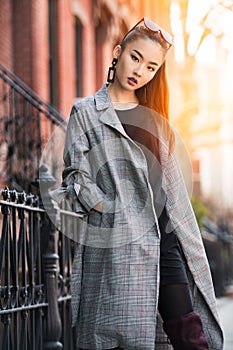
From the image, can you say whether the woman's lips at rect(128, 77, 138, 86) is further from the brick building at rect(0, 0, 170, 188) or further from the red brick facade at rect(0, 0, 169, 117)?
the red brick facade at rect(0, 0, 169, 117)

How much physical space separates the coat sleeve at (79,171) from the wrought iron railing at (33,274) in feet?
2.23

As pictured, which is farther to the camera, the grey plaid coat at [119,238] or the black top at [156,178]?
the black top at [156,178]

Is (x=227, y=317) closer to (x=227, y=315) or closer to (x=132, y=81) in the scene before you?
(x=227, y=315)

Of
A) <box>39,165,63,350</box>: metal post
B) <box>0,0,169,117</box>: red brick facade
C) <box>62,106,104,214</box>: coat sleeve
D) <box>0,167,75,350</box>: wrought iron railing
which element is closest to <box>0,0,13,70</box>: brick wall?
<box>0,0,169,117</box>: red brick facade

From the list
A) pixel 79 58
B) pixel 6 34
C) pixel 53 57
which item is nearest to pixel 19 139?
pixel 6 34

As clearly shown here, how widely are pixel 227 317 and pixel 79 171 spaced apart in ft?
24.3

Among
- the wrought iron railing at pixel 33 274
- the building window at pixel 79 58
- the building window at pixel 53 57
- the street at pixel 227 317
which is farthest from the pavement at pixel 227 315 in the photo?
the building window at pixel 79 58

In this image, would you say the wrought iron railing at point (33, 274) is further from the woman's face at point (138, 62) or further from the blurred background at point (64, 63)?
the blurred background at point (64, 63)

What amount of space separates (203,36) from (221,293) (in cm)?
413

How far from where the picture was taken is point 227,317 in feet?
37.0

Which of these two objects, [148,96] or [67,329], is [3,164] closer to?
[67,329]

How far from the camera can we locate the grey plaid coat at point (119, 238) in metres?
4.09

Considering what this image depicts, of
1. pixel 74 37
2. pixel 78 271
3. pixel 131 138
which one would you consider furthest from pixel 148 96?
pixel 74 37

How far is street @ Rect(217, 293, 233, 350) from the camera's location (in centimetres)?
878
